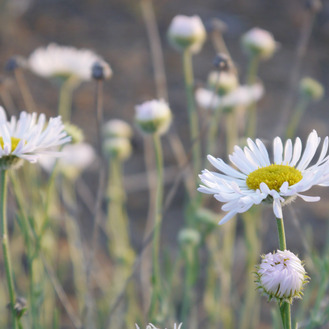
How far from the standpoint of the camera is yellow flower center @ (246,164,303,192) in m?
0.53

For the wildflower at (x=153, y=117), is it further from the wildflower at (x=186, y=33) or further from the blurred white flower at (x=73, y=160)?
the blurred white flower at (x=73, y=160)

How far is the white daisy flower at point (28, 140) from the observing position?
59 centimetres

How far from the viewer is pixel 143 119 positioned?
0.91 metres

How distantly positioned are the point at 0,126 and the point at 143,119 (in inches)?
12.2

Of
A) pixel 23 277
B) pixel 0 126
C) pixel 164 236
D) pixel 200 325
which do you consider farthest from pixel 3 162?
pixel 164 236

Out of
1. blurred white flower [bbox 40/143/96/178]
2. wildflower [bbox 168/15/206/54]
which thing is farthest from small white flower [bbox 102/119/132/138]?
wildflower [bbox 168/15/206/54]

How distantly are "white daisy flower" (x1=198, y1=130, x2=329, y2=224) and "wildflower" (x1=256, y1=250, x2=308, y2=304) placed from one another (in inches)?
1.6

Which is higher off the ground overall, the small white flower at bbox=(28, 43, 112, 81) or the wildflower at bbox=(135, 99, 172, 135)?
the small white flower at bbox=(28, 43, 112, 81)

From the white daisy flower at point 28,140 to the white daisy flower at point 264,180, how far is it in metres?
0.19

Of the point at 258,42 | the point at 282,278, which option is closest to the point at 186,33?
the point at 258,42

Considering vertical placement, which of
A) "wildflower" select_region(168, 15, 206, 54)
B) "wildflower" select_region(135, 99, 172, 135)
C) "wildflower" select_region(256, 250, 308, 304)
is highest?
"wildflower" select_region(168, 15, 206, 54)

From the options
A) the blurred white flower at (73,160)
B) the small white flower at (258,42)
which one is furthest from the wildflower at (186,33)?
the blurred white flower at (73,160)

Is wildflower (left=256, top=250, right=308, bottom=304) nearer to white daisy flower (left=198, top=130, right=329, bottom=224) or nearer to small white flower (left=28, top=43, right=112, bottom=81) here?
white daisy flower (left=198, top=130, right=329, bottom=224)

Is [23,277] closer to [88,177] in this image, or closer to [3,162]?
[88,177]
